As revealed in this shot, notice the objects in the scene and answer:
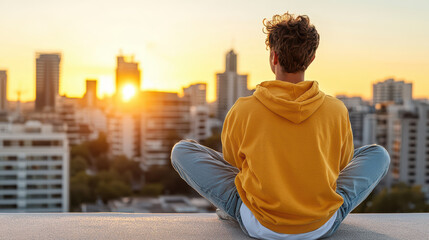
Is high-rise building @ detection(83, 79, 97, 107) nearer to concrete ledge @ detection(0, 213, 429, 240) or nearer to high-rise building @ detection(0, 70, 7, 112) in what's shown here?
high-rise building @ detection(0, 70, 7, 112)

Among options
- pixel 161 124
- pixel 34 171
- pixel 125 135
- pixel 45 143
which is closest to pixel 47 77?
pixel 125 135

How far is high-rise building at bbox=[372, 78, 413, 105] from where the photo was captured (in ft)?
130

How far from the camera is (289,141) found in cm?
107

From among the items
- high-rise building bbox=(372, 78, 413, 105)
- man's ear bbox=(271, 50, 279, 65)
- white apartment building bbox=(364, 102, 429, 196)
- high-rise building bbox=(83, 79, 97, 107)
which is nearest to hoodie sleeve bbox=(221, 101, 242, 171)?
man's ear bbox=(271, 50, 279, 65)

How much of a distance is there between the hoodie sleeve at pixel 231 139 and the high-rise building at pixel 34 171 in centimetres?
2078

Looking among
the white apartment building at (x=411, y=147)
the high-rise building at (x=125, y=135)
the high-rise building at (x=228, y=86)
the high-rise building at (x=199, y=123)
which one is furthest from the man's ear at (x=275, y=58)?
the high-rise building at (x=228, y=86)

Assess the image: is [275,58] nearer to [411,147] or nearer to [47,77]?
[411,147]

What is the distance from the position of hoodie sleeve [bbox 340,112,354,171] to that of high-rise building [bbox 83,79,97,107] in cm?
5593

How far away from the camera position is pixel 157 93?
33.6 m

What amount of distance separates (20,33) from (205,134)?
52.4ft

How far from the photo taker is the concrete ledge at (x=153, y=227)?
1.28 metres

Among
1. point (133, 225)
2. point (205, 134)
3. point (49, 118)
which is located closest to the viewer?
point (133, 225)

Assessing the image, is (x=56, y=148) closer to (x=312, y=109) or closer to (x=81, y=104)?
(x=312, y=109)

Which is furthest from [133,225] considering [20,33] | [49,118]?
[49,118]
